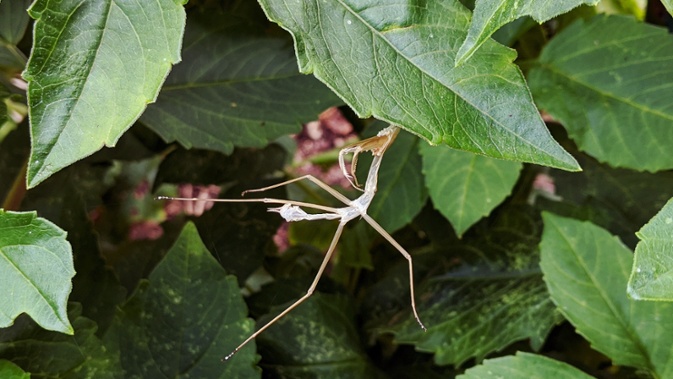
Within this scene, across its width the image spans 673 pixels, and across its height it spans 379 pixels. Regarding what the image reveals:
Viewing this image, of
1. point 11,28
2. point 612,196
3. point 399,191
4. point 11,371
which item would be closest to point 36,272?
point 11,371

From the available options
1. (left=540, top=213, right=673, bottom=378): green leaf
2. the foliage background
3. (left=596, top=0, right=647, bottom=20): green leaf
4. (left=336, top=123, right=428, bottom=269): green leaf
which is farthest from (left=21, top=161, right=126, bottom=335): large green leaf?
(left=596, top=0, right=647, bottom=20): green leaf

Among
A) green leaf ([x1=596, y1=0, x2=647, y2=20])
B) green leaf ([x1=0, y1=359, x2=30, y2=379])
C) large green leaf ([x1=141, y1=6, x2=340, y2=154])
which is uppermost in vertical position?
green leaf ([x1=596, y1=0, x2=647, y2=20])

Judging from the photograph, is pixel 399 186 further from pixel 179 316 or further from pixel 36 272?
pixel 36 272

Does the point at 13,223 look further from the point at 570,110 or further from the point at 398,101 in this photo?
the point at 570,110

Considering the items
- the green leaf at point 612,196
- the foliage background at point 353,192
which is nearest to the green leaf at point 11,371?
the foliage background at point 353,192

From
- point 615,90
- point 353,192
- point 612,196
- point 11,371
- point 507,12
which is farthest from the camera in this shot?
point 353,192

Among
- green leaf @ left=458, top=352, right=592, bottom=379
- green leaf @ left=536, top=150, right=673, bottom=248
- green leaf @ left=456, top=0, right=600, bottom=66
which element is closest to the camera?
green leaf @ left=456, top=0, right=600, bottom=66

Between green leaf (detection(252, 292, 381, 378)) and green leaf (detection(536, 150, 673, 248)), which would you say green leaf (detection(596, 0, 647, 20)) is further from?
green leaf (detection(252, 292, 381, 378))
